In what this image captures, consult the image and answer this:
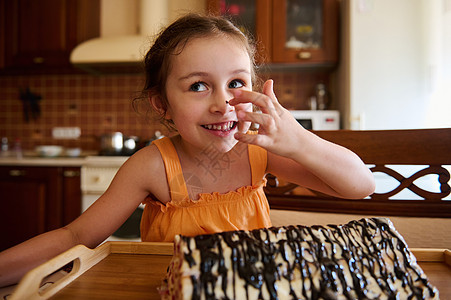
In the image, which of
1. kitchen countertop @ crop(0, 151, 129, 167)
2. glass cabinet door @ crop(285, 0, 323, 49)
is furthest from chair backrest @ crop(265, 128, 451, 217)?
glass cabinet door @ crop(285, 0, 323, 49)

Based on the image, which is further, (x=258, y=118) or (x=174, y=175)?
(x=174, y=175)

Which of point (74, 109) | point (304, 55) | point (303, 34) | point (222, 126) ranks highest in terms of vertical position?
point (303, 34)

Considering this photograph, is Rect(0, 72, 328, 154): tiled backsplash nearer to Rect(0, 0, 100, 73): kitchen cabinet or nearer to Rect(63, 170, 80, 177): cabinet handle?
Rect(0, 0, 100, 73): kitchen cabinet

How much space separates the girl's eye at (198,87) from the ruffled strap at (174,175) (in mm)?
205

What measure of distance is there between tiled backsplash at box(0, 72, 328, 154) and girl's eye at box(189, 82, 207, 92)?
2359 mm

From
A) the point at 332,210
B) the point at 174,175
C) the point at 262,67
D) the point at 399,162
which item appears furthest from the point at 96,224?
the point at 262,67

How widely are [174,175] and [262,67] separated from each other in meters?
1.90

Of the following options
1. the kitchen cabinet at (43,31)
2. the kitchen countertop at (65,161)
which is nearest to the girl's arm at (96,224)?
the kitchen countertop at (65,161)

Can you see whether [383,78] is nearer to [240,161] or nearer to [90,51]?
[240,161]

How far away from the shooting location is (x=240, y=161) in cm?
85

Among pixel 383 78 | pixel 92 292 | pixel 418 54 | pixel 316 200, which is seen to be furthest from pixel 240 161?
pixel 418 54

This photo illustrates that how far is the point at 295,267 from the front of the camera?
36 cm

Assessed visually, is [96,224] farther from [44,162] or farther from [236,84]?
[44,162]

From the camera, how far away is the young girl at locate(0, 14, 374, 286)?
1.74ft
